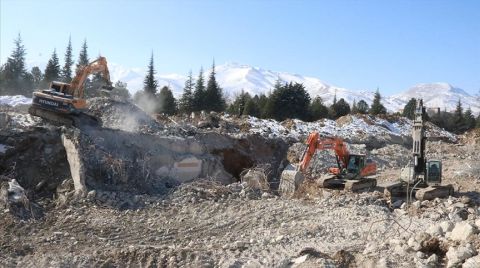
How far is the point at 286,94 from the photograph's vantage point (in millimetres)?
37500

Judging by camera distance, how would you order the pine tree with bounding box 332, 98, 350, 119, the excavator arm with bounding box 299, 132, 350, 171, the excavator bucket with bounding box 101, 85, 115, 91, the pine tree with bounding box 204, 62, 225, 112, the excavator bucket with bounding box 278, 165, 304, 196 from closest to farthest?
the excavator bucket with bounding box 278, 165, 304, 196
the excavator arm with bounding box 299, 132, 350, 171
the excavator bucket with bounding box 101, 85, 115, 91
the pine tree with bounding box 204, 62, 225, 112
the pine tree with bounding box 332, 98, 350, 119

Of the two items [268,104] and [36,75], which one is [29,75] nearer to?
[36,75]

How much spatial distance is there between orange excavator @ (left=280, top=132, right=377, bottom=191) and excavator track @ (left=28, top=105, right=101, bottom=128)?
280 inches

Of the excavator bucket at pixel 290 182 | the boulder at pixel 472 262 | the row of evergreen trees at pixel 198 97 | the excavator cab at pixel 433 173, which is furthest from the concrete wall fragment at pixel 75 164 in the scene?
the row of evergreen trees at pixel 198 97

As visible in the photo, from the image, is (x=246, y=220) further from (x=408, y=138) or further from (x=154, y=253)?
(x=408, y=138)

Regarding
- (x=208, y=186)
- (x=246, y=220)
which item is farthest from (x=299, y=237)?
(x=208, y=186)

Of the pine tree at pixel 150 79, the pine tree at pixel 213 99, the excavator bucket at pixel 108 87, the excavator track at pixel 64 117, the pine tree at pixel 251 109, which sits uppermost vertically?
the pine tree at pixel 150 79

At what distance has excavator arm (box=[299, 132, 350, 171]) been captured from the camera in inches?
554

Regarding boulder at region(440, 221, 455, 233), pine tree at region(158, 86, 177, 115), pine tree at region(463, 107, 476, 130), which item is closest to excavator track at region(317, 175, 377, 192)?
boulder at region(440, 221, 455, 233)

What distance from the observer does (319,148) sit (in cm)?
1434

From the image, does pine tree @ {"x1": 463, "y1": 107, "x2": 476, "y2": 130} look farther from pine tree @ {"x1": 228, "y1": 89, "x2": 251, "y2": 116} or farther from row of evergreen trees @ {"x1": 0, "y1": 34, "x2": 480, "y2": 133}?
pine tree @ {"x1": 228, "y1": 89, "x2": 251, "y2": 116}

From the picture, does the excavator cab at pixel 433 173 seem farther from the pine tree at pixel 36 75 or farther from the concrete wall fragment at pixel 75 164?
the pine tree at pixel 36 75

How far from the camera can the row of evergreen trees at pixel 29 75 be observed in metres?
40.1

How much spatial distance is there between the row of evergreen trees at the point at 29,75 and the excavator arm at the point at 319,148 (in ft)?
86.7
